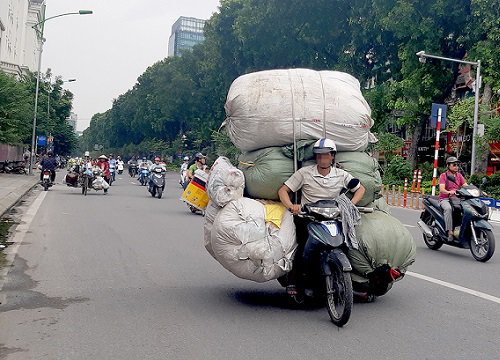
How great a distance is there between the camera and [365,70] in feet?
121

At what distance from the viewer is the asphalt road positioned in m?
4.76

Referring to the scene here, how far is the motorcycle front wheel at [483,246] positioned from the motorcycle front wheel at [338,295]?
4.67 meters

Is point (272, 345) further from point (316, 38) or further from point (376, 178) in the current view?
point (316, 38)

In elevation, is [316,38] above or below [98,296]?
above

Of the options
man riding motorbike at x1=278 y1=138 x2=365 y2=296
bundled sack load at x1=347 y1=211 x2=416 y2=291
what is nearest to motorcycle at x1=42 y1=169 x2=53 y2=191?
man riding motorbike at x1=278 y1=138 x2=365 y2=296

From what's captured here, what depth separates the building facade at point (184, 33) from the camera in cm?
17650

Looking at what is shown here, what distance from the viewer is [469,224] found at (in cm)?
975

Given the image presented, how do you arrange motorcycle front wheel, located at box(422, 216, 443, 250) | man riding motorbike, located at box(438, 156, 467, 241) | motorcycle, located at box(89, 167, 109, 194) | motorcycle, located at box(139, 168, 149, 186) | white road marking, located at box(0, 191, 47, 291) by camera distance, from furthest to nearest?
motorcycle, located at box(139, 168, 149, 186), motorcycle, located at box(89, 167, 109, 194), motorcycle front wheel, located at box(422, 216, 443, 250), man riding motorbike, located at box(438, 156, 467, 241), white road marking, located at box(0, 191, 47, 291)

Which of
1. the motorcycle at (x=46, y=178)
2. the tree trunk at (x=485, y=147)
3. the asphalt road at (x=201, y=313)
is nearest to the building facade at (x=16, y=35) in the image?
the motorcycle at (x=46, y=178)

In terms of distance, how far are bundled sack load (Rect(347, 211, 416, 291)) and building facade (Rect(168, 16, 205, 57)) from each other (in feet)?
562

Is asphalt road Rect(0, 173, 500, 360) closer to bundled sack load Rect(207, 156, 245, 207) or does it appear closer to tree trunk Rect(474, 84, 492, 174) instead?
bundled sack load Rect(207, 156, 245, 207)

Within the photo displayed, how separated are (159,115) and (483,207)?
73.9 meters

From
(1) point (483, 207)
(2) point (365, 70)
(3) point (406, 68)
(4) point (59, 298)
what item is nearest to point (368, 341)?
(4) point (59, 298)

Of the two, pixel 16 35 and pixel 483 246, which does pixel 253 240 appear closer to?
pixel 483 246
